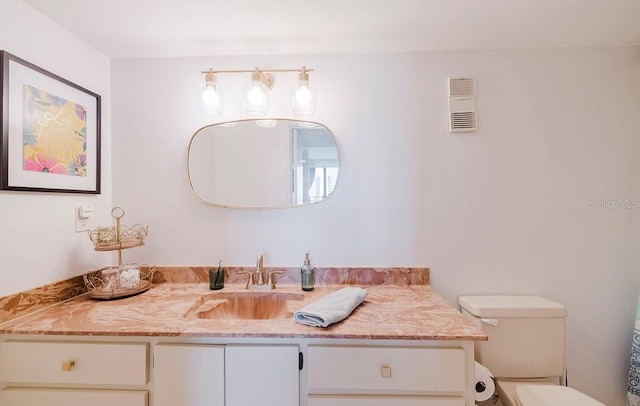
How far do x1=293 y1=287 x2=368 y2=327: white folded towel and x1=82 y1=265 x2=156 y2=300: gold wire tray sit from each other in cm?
88

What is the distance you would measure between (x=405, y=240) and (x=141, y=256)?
1.49m

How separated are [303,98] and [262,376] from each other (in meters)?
1.26

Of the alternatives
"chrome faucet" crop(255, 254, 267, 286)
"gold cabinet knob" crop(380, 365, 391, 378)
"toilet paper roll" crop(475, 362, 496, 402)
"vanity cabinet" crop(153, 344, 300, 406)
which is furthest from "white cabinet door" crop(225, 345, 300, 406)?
"toilet paper roll" crop(475, 362, 496, 402)

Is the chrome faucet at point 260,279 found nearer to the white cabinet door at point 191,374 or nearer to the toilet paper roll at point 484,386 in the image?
the white cabinet door at point 191,374

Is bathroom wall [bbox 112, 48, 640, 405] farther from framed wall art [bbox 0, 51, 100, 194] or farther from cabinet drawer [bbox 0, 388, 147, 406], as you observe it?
cabinet drawer [bbox 0, 388, 147, 406]

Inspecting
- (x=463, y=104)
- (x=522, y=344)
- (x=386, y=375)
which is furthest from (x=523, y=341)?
(x=463, y=104)

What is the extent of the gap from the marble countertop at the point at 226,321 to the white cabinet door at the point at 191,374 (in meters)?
0.06

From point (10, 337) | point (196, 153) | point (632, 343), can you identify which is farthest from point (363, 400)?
point (632, 343)

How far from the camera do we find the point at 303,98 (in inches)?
59.6

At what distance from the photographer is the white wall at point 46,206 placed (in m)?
1.16

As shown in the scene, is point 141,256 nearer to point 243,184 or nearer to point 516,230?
point 243,184

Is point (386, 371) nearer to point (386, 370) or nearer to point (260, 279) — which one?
point (386, 370)

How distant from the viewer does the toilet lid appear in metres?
1.21

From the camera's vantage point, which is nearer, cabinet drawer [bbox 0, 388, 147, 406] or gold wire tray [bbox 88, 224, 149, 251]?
cabinet drawer [bbox 0, 388, 147, 406]
